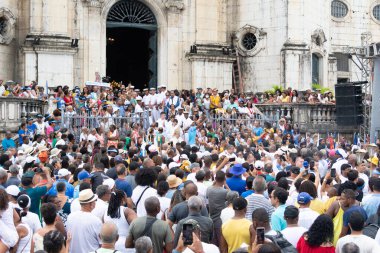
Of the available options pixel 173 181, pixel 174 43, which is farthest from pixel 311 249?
pixel 174 43

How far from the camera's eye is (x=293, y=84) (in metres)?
37.2

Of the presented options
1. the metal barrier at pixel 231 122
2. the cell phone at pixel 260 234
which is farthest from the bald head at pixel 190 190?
the metal barrier at pixel 231 122

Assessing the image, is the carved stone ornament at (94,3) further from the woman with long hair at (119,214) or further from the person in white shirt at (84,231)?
the person in white shirt at (84,231)

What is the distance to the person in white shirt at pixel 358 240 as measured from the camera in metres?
10.1

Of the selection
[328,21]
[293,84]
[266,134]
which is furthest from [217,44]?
[266,134]

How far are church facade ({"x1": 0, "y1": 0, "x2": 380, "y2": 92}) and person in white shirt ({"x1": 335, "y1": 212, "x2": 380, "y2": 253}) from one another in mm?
24331

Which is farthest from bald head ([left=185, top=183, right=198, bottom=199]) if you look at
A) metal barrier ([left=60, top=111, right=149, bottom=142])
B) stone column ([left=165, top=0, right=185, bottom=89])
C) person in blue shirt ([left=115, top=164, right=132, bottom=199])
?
stone column ([left=165, top=0, right=185, bottom=89])

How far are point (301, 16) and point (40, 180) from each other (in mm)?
25605

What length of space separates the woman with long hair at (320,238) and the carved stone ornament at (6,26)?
83.0 feet

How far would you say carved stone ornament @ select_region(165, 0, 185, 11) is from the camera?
37.0m

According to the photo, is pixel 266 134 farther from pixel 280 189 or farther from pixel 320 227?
pixel 320 227

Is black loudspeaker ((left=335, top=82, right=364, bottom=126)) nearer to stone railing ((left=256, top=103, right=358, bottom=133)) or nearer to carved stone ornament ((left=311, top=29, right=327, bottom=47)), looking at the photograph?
stone railing ((left=256, top=103, right=358, bottom=133))

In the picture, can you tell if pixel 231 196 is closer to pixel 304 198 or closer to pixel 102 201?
pixel 304 198

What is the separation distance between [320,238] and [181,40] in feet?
91.7
